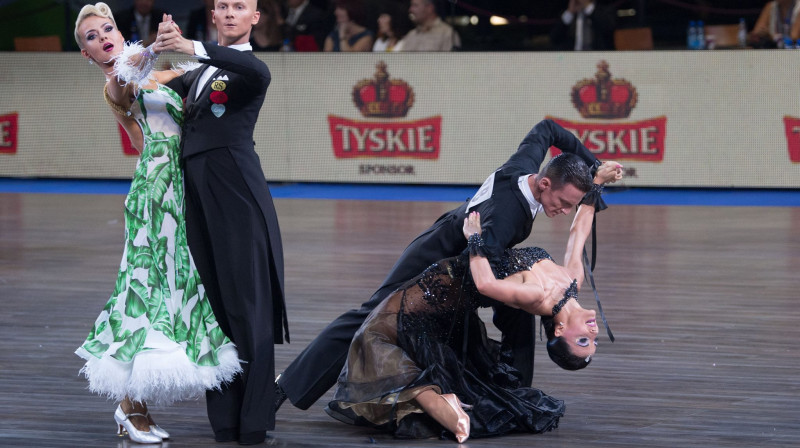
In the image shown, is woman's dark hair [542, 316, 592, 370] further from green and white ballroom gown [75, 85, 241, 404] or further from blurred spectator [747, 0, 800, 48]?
blurred spectator [747, 0, 800, 48]

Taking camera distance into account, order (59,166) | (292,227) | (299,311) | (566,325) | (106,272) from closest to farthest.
→ (566,325), (299,311), (106,272), (292,227), (59,166)

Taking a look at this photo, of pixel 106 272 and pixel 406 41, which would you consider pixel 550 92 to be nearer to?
pixel 406 41

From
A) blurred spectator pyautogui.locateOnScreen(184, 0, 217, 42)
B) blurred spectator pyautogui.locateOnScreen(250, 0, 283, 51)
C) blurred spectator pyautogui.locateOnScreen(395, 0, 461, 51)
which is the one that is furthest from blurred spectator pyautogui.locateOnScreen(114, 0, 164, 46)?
blurred spectator pyautogui.locateOnScreen(395, 0, 461, 51)

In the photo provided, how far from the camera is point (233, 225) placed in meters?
3.98

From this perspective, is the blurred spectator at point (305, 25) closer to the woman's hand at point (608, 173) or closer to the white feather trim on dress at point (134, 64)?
the woman's hand at point (608, 173)

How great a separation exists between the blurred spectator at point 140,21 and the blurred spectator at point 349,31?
7.09 ft

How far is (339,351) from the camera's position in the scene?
4441mm

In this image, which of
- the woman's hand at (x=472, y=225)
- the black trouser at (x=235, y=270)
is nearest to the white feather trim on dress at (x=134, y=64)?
the black trouser at (x=235, y=270)

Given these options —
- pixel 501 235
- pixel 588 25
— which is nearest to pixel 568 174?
pixel 501 235

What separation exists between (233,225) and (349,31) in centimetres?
994

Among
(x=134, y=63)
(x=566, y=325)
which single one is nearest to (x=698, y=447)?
(x=566, y=325)

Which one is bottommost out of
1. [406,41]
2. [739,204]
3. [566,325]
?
[739,204]

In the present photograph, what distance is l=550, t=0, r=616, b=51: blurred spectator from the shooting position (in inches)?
511

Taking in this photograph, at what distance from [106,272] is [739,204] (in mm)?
6747
